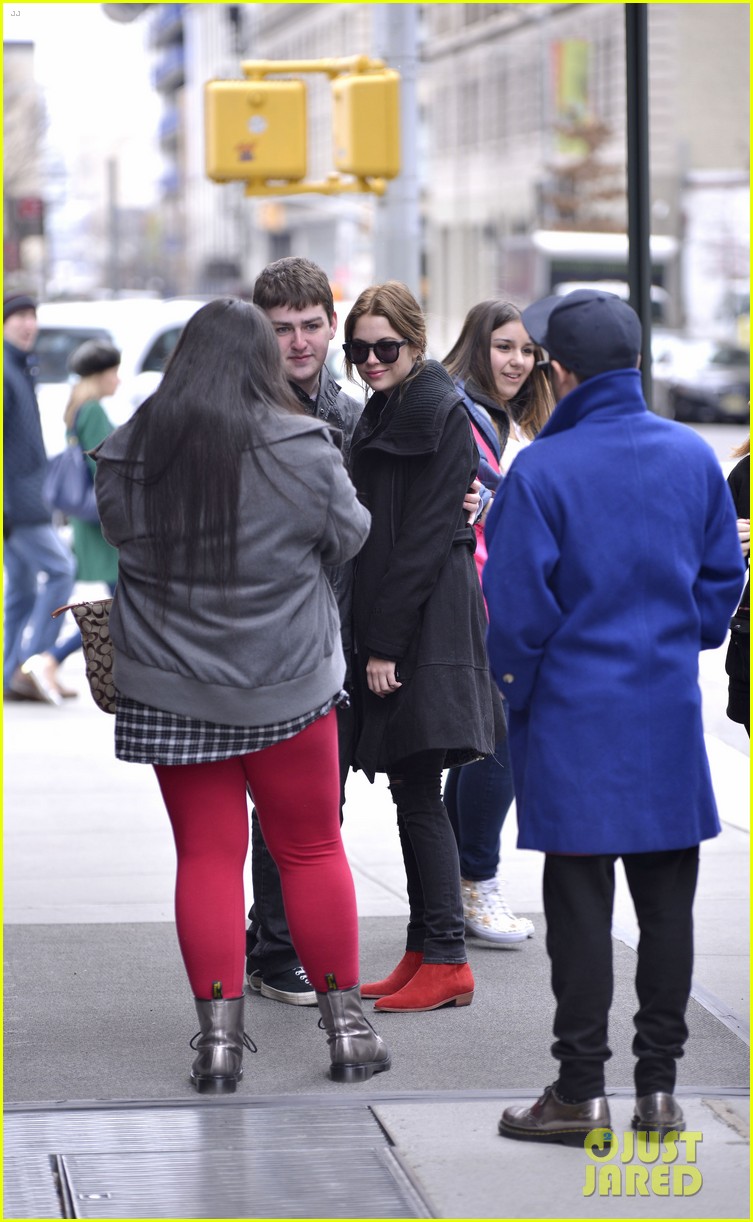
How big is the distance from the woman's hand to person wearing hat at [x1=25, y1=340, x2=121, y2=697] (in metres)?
5.68

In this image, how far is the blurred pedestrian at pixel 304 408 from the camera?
15.5 feet

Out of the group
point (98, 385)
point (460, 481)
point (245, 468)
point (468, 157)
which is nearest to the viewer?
point (245, 468)

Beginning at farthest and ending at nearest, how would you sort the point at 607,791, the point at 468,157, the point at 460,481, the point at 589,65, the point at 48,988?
the point at 468,157 < the point at 589,65 < the point at 48,988 < the point at 460,481 < the point at 607,791

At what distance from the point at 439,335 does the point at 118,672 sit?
4957cm

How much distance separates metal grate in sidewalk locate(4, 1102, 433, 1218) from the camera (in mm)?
3719

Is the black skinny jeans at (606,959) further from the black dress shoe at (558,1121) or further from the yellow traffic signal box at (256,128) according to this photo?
the yellow traffic signal box at (256,128)

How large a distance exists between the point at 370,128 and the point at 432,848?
26.5ft

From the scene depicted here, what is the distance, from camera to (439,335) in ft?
174

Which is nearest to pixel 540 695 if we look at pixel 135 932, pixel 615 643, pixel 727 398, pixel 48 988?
pixel 615 643

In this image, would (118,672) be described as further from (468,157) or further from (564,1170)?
(468,157)

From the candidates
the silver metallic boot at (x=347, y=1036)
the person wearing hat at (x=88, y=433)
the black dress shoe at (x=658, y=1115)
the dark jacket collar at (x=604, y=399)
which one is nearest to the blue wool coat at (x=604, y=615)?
the dark jacket collar at (x=604, y=399)

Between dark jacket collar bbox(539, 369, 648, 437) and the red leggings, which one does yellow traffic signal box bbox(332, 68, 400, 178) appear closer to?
the red leggings

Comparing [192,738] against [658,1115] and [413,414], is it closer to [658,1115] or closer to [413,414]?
[413,414]

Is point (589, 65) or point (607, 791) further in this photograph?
point (589, 65)
